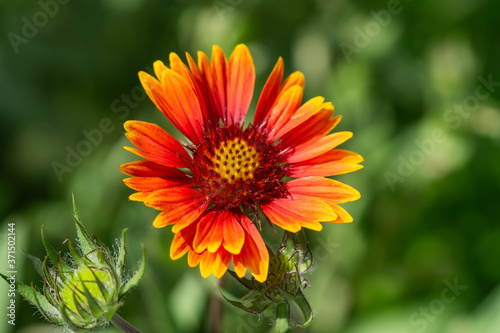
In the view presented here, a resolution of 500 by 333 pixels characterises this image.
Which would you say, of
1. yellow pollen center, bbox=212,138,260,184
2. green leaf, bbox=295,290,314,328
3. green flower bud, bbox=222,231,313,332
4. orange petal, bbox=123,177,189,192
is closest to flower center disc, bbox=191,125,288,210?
yellow pollen center, bbox=212,138,260,184

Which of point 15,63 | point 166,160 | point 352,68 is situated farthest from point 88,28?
point 166,160

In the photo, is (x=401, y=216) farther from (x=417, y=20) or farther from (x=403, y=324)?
(x=417, y=20)

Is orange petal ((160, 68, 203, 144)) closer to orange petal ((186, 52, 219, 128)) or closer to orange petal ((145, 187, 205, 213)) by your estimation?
orange petal ((186, 52, 219, 128))

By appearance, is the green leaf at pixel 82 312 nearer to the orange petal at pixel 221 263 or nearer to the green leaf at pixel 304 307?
the orange petal at pixel 221 263

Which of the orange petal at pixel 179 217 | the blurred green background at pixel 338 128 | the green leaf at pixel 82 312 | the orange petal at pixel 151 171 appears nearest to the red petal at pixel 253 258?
the orange petal at pixel 179 217

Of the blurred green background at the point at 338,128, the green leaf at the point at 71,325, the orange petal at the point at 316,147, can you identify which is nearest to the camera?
the green leaf at the point at 71,325

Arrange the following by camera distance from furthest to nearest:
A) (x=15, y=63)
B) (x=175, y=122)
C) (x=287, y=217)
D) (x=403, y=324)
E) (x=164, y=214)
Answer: (x=15, y=63) → (x=403, y=324) → (x=175, y=122) → (x=287, y=217) → (x=164, y=214)
